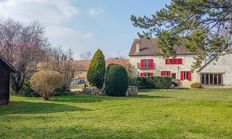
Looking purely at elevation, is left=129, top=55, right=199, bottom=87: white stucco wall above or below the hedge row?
above

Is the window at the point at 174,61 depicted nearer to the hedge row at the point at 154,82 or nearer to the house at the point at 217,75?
the house at the point at 217,75

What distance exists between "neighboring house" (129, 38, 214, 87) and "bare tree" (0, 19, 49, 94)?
2720cm

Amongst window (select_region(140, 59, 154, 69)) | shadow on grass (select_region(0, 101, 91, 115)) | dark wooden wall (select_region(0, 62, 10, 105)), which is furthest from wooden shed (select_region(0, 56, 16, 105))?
window (select_region(140, 59, 154, 69))

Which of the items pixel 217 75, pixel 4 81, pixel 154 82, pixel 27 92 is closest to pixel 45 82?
pixel 4 81

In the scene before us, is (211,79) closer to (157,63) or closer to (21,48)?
(157,63)

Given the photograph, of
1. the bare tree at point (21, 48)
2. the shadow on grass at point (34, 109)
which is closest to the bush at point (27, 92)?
the bare tree at point (21, 48)

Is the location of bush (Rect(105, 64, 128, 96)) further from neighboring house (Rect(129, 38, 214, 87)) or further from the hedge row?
neighboring house (Rect(129, 38, 214, 87))

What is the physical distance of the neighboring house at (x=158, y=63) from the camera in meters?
58.8

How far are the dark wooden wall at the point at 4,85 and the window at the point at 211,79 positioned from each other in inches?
1536

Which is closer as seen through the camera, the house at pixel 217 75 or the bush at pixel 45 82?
the bush at pixel 45 82

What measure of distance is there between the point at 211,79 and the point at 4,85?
39781 millimetres

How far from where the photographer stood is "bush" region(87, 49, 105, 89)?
31906 millimetres

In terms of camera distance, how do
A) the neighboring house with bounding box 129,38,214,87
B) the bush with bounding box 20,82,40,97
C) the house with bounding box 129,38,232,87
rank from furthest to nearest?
the neighboring house with bounding box 129,38,214,87, the house with bounding box 129,38,232,87, the bush with bounding box 20,82,40,97

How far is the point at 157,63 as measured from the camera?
61062 millimetres
